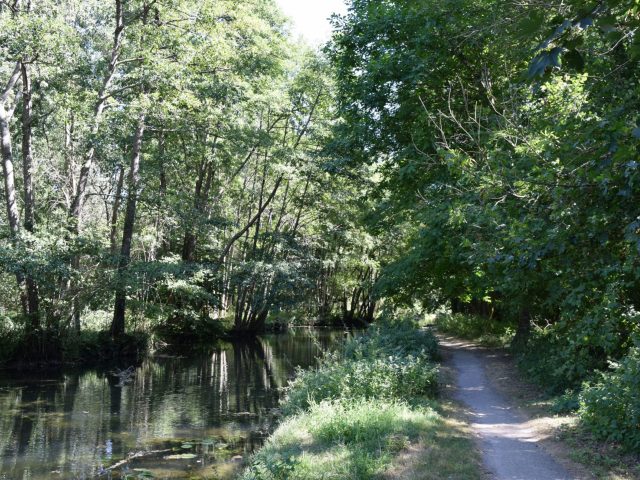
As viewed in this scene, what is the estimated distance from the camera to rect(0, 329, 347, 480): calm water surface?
31.5 feet

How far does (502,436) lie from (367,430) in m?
2.25

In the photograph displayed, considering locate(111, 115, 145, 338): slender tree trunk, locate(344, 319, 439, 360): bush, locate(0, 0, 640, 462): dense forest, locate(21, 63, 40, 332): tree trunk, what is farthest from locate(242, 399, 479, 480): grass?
locate(111, 115, 145, 338): slender tree trunk

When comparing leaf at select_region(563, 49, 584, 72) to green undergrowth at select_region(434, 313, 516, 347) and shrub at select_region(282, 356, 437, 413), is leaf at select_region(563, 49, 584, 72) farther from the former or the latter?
green undergrowth at select_region(434, 313, 516, 347)

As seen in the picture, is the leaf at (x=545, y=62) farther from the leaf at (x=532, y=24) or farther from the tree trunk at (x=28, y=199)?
the tree trunk at (x=28, y=199)

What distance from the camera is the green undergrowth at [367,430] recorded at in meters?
6.62

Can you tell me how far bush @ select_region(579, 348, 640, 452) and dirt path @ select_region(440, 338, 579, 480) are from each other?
0.83m

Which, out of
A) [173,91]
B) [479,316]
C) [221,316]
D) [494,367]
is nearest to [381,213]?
[494,367]

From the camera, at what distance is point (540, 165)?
6.26 m

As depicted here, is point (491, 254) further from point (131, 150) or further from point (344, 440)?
point (131, 150)

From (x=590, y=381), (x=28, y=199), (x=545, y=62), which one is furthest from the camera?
(x=28, y=199)

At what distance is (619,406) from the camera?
7305mm

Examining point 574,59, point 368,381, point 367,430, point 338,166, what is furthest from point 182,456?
point 338,166

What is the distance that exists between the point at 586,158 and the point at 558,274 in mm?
2506

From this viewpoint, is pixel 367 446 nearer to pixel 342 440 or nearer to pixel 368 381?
pixel 342 440
